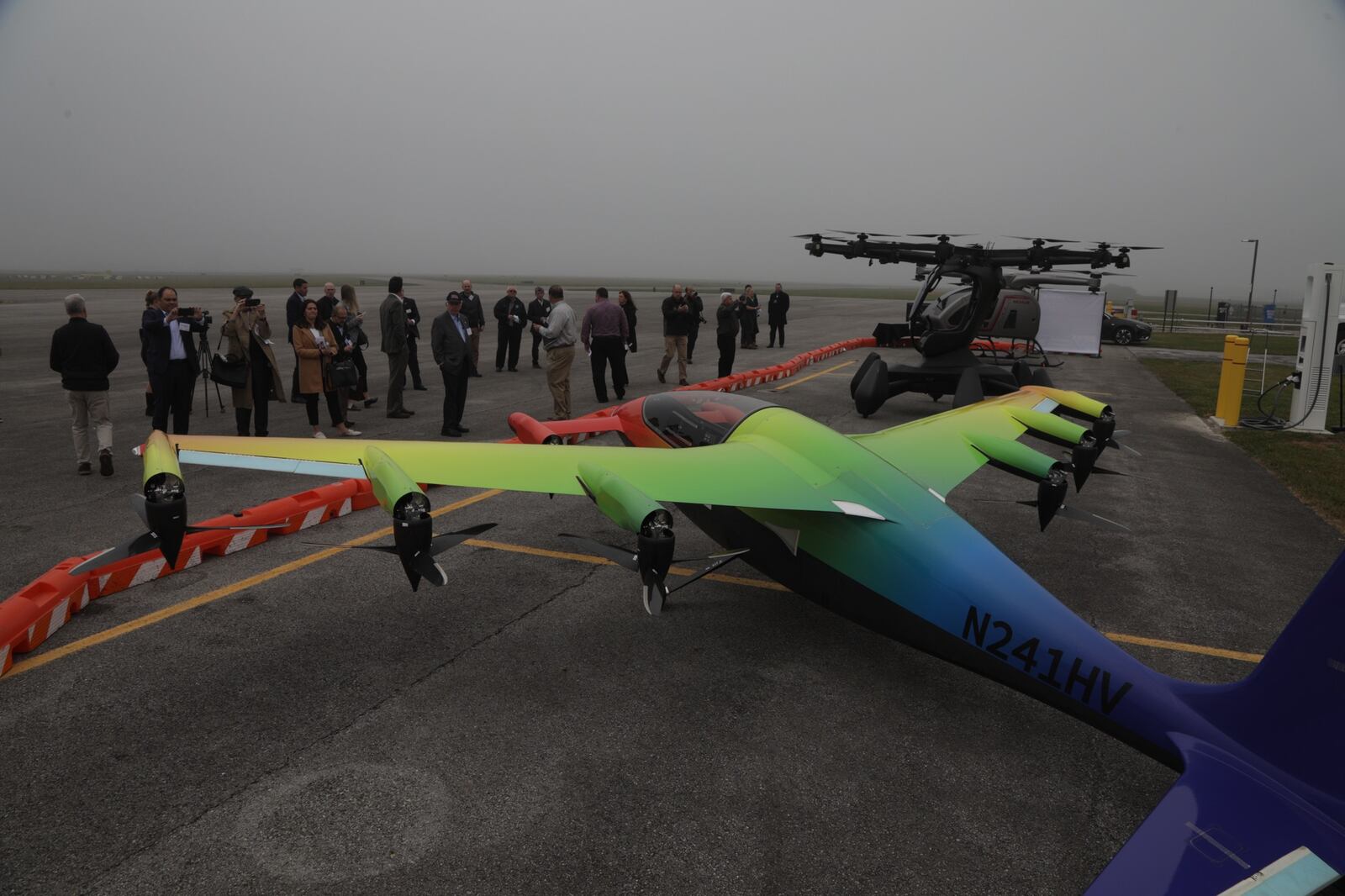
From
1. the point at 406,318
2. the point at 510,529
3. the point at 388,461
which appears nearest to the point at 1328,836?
the point at 388,461

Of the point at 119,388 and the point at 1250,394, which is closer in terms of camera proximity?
the point at 119,388

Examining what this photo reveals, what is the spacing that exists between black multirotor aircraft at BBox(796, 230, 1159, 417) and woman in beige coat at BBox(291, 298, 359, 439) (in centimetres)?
997

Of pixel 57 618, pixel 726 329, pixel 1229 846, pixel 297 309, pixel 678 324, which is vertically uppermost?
pixel 297 309

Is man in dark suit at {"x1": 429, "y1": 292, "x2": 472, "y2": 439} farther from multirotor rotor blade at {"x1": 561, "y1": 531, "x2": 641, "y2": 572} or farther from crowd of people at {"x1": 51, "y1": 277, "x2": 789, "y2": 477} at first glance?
multirotor rotor blade at {"x1": 561, "y1": 531, "x2": 641, "y2": 572}

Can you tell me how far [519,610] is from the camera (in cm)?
734

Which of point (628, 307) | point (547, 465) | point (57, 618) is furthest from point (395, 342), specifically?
point (547, 465)

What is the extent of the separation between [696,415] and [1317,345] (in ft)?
50.0

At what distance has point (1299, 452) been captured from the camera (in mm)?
14539

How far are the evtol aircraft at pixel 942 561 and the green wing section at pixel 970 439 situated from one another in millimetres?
34

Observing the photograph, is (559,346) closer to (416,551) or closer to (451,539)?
(451,539)

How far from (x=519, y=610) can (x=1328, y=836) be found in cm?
589

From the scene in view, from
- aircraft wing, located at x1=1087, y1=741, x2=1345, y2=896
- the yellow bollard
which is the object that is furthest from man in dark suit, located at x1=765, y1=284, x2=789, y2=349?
aircraft wing, located at x1=1087, y1=741, x2=1345, y2=896

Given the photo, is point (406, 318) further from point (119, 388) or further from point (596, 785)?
point (596, 785)

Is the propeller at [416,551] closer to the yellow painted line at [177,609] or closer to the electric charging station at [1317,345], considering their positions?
the yellow painted line at [177,609]
